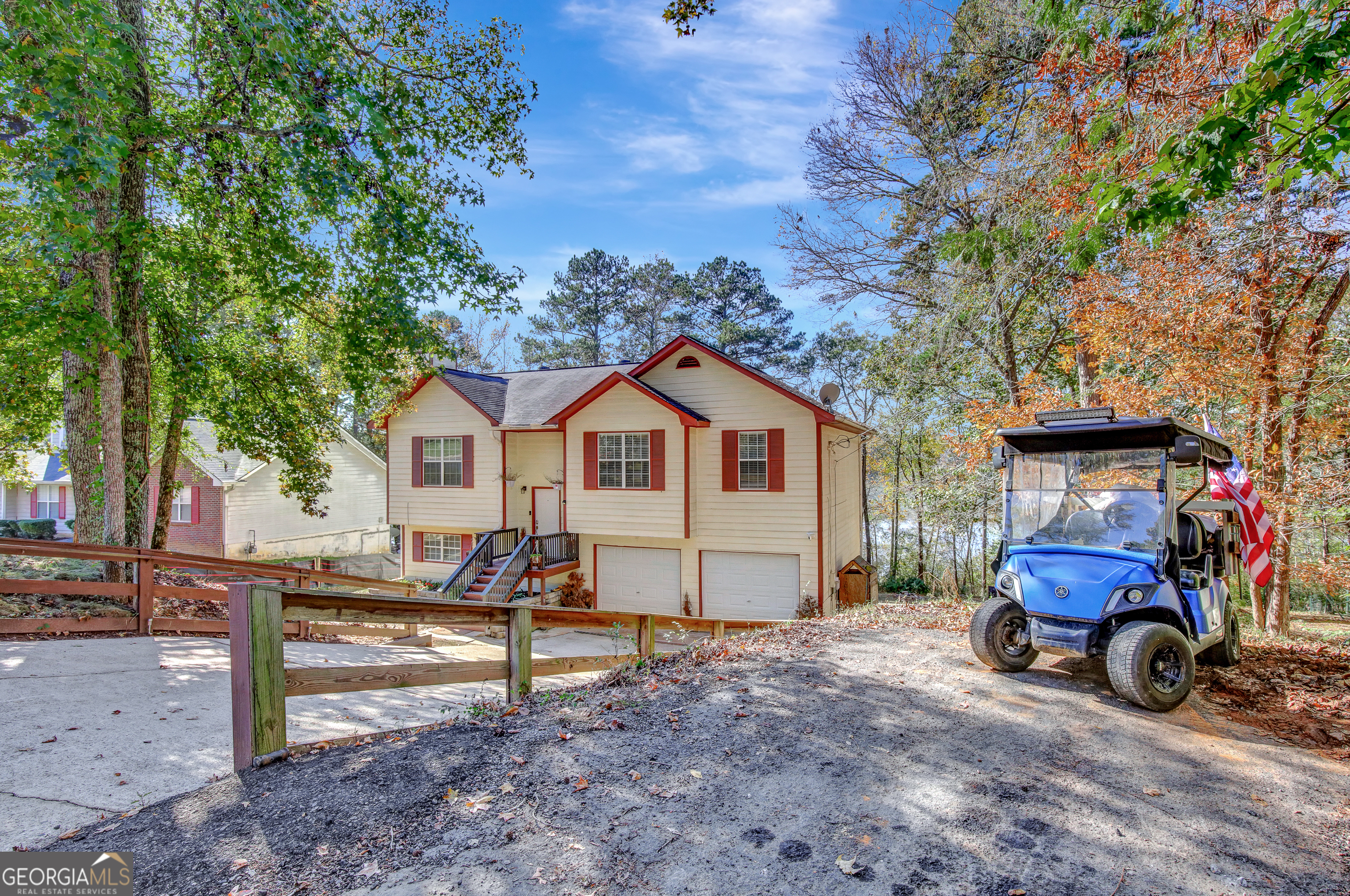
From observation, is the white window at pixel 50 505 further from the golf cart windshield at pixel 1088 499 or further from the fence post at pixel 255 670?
the golf cart windshield at pixel 1088 499

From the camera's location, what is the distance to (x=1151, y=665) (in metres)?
4.80

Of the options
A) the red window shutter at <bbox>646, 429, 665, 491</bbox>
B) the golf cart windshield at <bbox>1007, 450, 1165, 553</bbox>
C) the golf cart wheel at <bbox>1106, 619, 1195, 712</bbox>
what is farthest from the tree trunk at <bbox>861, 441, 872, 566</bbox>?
the golf cart wheel at <bbox>1106, 619, 1195, 712</bbox>

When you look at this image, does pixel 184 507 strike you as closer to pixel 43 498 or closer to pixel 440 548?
pixel 43 498

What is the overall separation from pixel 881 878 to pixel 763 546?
40.1 feet

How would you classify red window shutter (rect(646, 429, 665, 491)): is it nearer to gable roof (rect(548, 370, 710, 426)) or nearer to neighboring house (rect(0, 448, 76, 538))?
gable roof (rect(548, 370, 710, 426))

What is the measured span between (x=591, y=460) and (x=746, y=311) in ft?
63.6

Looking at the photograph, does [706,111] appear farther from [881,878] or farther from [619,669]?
[881,878]

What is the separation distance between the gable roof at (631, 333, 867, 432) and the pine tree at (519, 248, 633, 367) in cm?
1746

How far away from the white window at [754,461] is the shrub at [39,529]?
26.4 m

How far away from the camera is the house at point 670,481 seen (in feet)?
47.8

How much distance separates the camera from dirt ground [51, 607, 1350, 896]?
252cm

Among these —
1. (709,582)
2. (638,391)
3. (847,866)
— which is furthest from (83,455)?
(709,582)

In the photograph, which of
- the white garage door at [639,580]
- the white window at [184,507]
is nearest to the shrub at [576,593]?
the white garage door at [639,580]

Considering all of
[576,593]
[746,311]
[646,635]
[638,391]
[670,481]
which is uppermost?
[746,311]
